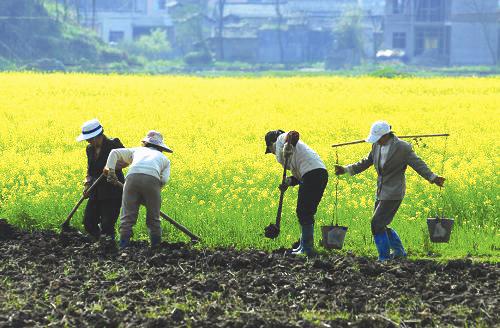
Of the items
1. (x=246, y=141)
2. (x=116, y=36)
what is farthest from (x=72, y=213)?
(x=116, y=36)

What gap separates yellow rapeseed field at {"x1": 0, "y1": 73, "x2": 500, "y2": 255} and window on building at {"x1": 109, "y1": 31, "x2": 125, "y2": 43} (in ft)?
192

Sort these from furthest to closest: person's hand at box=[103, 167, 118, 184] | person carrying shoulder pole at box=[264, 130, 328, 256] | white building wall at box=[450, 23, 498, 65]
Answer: white building wall at box=[450, 23, 498, 65] < person's hand at box=[103, 167, 118, 184] < person carrying shoulder pole at box=[264, 130, 328, 256]

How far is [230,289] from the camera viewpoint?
10.6 m

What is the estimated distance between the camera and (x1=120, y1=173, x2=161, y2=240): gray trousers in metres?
12.3

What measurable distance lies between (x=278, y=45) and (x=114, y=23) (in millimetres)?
15964

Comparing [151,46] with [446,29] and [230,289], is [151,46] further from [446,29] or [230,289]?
[230,289]

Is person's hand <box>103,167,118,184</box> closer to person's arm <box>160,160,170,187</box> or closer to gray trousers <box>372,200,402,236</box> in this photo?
person's arm <box>160,160,170,187</box>

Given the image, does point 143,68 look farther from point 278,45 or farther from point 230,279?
point 230,279

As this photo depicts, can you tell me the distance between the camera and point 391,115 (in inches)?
1172

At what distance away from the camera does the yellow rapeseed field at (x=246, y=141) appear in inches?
565

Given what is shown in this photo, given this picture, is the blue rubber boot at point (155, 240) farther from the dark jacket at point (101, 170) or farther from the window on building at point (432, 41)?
the window on building at point (432, 41)

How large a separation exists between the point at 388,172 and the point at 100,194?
346 centimetres

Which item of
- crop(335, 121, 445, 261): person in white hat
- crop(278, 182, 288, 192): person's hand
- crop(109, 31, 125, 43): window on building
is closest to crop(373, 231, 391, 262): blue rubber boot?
crop(335, 121, 445, 261): person in white hat

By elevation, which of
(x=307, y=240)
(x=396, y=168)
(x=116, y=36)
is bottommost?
(x=116, y=36)
